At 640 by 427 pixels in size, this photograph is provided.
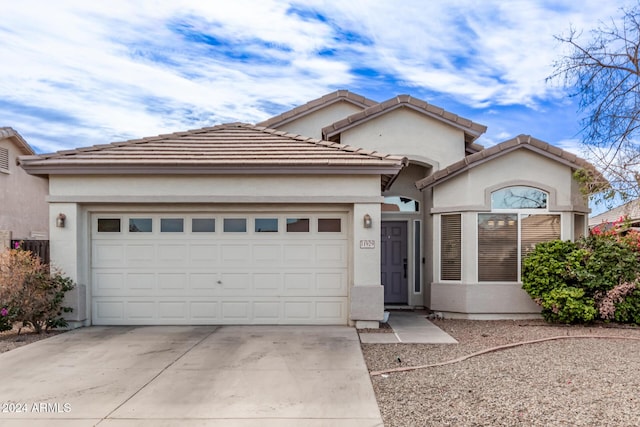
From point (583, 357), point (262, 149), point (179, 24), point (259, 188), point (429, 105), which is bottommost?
point (583, 357)

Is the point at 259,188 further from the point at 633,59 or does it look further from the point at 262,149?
the point at 633,59

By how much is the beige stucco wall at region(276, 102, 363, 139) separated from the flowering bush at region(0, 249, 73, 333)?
26.4 feet

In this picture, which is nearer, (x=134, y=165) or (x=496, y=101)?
Answer: (x=134, y=165)

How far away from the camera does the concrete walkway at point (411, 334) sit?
8.48 m

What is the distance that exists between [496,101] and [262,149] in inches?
316

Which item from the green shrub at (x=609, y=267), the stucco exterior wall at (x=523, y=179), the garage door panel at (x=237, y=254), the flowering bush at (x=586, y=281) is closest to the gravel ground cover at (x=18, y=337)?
the garage door panel at (x=237, y=254)

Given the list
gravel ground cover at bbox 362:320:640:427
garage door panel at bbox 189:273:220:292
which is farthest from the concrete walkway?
garage door panel at bbox 189:273:220:292

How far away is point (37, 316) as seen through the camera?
9023mm

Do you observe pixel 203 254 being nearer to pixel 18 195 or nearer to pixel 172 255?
pixel 172 255

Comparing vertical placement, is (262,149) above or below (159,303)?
above

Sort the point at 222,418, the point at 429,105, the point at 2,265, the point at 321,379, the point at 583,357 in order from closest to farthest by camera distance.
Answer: the point at 222,418, the point at 321,379, the point at 583,357, the point at 2,265, the point at 429,105

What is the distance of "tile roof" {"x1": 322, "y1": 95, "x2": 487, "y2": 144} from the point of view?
1216cm

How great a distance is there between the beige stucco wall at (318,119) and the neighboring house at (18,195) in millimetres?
9111

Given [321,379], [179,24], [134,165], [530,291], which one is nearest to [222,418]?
[321,379]
